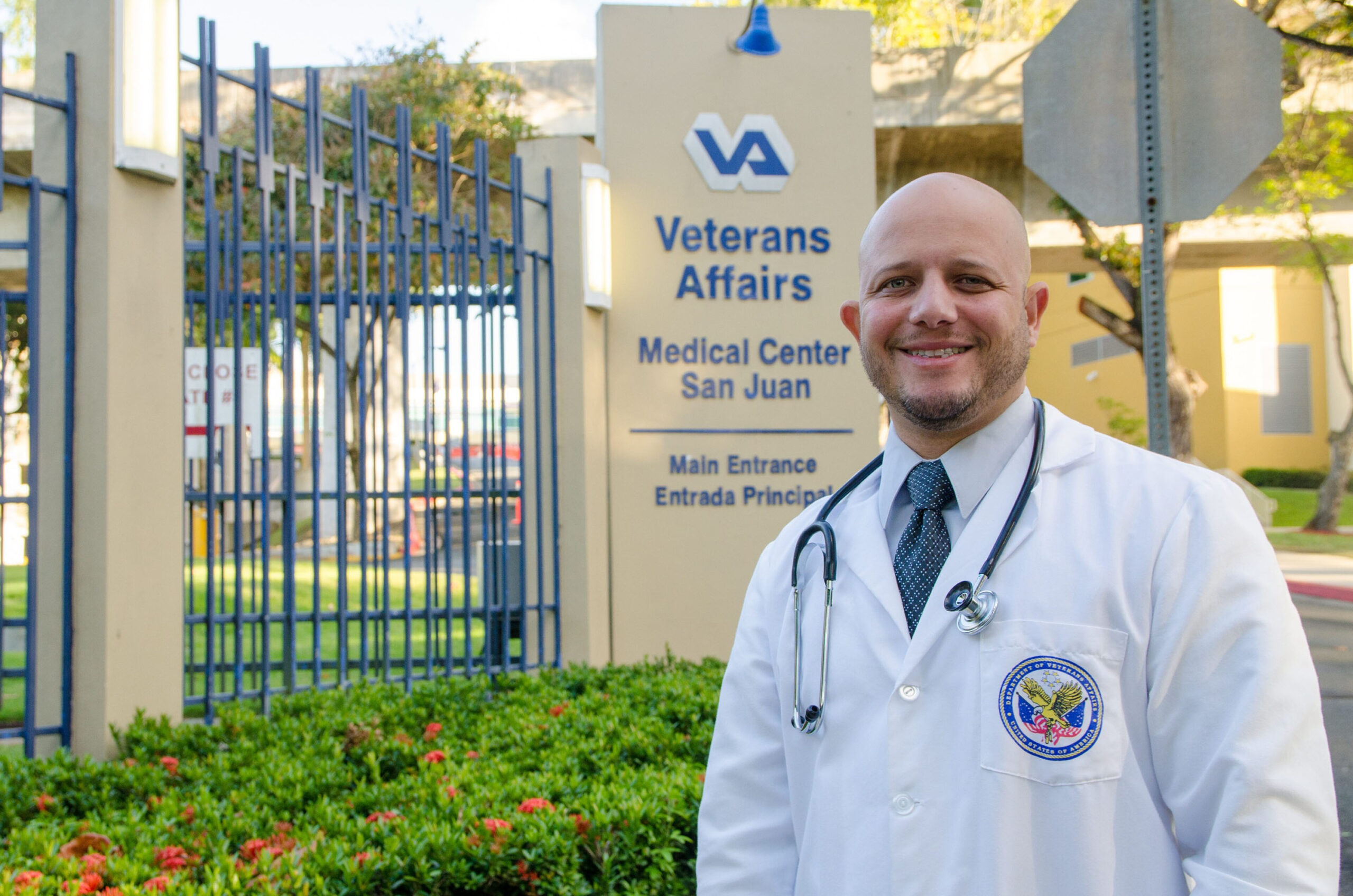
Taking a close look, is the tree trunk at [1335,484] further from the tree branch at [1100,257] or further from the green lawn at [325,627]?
the green lawn at [325,627]

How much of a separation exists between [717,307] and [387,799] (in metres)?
4.23

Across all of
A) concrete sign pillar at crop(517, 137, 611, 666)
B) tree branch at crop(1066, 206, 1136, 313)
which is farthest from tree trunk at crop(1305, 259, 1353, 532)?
concrete sign pillar at crop(517, 137, 611, 666)

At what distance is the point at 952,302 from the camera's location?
1714 millimetres

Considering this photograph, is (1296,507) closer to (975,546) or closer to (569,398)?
(569,398)

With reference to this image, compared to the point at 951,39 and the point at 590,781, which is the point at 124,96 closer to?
the point at 590,781

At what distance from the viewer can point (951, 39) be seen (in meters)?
23.4

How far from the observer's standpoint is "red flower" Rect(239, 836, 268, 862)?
328 centimetres

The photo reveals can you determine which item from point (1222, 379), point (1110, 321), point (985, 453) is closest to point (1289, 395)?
point (1222, 379)

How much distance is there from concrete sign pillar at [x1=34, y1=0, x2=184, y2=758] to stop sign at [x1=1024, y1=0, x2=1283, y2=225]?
349cm

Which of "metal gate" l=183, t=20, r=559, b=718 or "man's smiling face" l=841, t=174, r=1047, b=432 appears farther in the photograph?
"metal gate" l=183, t=20, r=559, b=718

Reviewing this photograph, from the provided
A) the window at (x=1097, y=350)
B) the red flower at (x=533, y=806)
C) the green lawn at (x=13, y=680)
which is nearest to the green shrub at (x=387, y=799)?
the red flower at (x=533, y=806)

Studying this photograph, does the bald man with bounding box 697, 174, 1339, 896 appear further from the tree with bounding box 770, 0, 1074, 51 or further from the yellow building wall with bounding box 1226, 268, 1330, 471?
the yellow building wall with bounding box 1226, 268, 1330, 471

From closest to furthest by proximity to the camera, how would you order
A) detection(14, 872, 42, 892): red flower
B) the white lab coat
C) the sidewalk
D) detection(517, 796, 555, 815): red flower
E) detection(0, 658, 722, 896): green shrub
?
1. the white lab coat
2. detection(14, 872, 42, 892): red flower
3. detection(0, 658, 722, 896): green shrub
4. detection(517, 796, 555, 815): red flower
5. the sidewalk

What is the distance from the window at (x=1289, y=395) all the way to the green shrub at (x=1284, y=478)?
1207 mm
